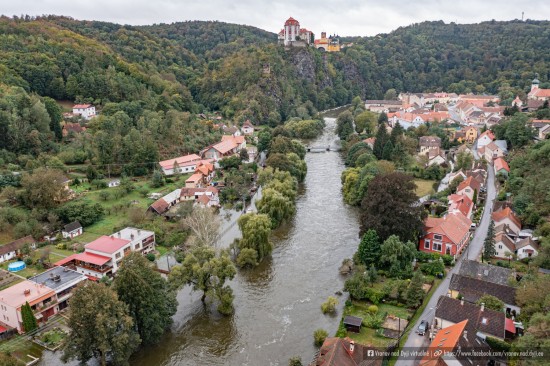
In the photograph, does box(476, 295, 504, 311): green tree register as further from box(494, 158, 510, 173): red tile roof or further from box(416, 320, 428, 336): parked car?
box(494, 158, 510, 173): red tile roof

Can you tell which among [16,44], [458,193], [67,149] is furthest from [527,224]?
[16,44]

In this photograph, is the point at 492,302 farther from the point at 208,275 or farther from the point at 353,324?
the point at 208,275

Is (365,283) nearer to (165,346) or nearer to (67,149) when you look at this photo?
(165,346)

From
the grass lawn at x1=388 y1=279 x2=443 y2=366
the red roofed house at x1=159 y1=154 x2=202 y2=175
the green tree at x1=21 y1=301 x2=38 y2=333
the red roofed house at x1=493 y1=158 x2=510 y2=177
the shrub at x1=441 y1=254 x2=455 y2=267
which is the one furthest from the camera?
the red roofed house at x1=159 y1=154 x2=202 y2=175

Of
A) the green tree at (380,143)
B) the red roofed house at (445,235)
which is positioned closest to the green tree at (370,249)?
the red roofed house at (445,235)

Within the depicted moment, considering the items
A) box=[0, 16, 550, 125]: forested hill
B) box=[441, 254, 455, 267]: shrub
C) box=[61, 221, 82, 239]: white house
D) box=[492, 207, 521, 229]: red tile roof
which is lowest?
box=[441, 254, 455, 267]: shrub

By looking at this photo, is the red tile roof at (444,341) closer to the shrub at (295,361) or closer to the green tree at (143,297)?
the shrub at (295,361)

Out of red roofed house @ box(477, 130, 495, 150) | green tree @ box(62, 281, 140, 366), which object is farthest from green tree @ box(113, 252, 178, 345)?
red roofed house @ box(477, 130, 495, 150)
